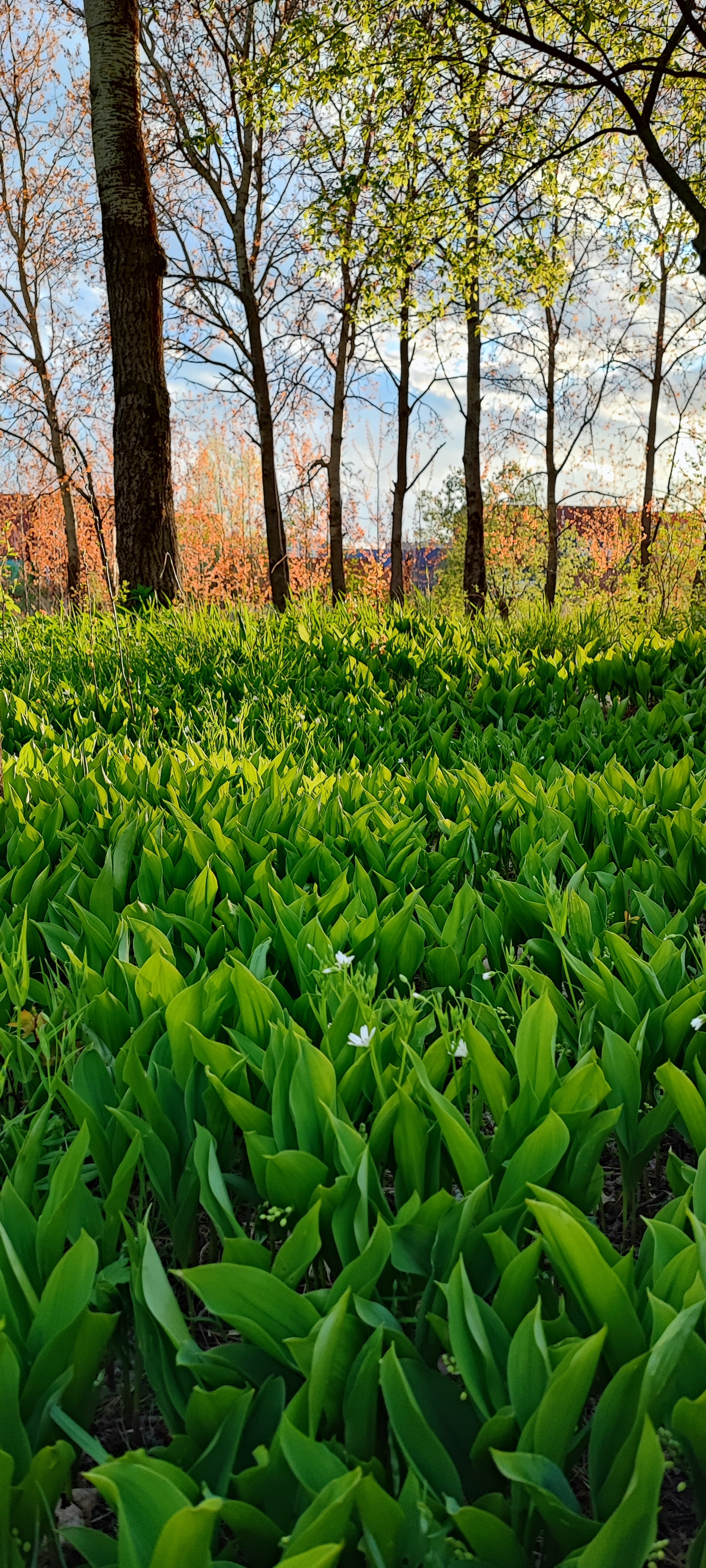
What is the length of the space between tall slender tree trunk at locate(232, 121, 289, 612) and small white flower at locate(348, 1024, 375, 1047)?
14.3 metres

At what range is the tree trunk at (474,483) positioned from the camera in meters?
15.4

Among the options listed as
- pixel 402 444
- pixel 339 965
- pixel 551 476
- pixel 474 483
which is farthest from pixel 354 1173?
pixel 551 476

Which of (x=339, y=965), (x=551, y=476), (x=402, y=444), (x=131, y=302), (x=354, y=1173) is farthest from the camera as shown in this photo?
(x=551, y=476)

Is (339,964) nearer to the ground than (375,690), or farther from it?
nearer to the ground

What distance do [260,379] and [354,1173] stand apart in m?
16.9

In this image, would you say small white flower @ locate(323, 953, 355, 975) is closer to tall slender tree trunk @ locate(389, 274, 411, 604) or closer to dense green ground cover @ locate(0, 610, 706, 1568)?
dense green ground cover @ locate(0, 610, 706, 1568)

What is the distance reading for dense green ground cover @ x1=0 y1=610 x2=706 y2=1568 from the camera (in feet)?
2.99

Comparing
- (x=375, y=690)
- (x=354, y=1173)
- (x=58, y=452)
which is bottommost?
(x=354, y=1173)

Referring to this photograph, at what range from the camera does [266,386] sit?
16500mm

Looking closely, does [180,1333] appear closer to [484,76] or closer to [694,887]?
[694,887]

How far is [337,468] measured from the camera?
1972 cm

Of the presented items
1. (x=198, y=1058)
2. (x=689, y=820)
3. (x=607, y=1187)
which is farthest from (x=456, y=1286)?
(x=689, y=820)

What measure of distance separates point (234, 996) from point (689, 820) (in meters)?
1.38

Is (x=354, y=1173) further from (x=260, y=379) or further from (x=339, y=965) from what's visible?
(x=260, y=379)
